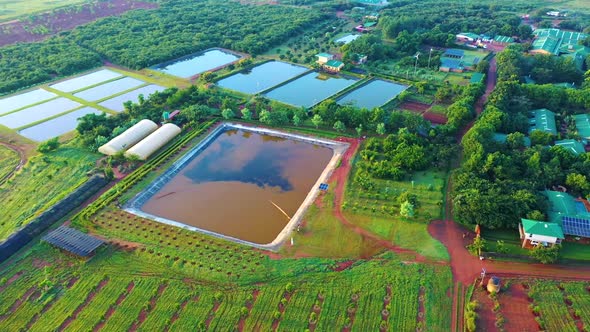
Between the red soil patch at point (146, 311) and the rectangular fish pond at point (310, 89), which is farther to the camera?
the rectangular fish pond at point (310, 89)

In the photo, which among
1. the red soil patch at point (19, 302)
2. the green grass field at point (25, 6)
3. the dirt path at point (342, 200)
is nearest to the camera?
the red soil patch at point (19, 302)

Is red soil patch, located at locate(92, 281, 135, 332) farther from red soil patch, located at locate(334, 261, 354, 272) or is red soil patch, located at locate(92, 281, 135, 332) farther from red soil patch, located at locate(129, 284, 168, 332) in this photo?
red soil patch, located at locate(334, 261, 354, 272)

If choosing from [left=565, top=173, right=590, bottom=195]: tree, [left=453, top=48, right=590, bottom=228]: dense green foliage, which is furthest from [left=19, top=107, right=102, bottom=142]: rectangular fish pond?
[left=565, top=173, right=590, bottom=195]: tree

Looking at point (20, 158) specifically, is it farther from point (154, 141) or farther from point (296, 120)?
point (296, 120)

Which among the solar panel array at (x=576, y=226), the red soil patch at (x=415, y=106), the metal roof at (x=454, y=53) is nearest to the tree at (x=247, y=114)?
the red soil patch at (x=415, y=106)

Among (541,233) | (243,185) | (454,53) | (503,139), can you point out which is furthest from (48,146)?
(454,53)

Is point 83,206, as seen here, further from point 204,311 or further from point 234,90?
point 234,90

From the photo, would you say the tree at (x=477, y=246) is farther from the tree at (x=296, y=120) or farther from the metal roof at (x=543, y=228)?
the tree at (x=296, y=120)
